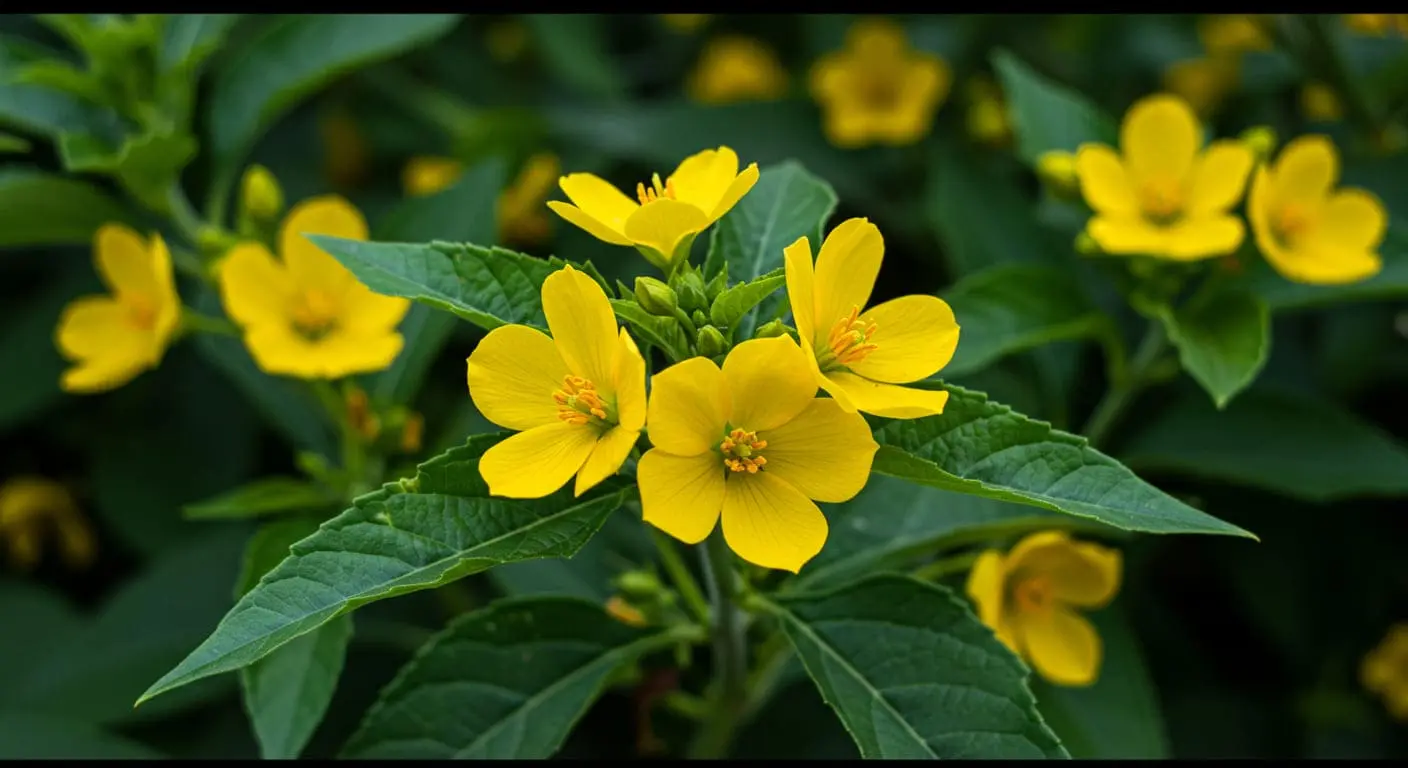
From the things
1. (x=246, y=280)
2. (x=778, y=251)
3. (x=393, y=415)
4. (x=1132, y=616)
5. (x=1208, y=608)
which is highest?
(x=778, y=251)

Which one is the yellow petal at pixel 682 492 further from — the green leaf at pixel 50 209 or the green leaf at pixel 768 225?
the green leaf at pixel 50 209

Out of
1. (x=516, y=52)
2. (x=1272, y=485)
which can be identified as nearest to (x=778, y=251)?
(x=1272, y=485)

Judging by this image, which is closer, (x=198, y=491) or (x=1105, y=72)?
(x=198, y=491)

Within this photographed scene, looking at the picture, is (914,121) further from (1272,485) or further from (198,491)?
(198,491)

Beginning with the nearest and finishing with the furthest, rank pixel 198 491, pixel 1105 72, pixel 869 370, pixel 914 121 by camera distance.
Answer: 1. pixel 869 370
2. pixel 198 491
3. pixel 914 121
4. pixel 1105 72

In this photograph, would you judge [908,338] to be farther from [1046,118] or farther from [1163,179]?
[1046,118]

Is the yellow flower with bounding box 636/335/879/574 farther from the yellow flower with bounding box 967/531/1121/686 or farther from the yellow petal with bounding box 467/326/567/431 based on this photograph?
the yellow flower with bounding box 967/531/1121/686
